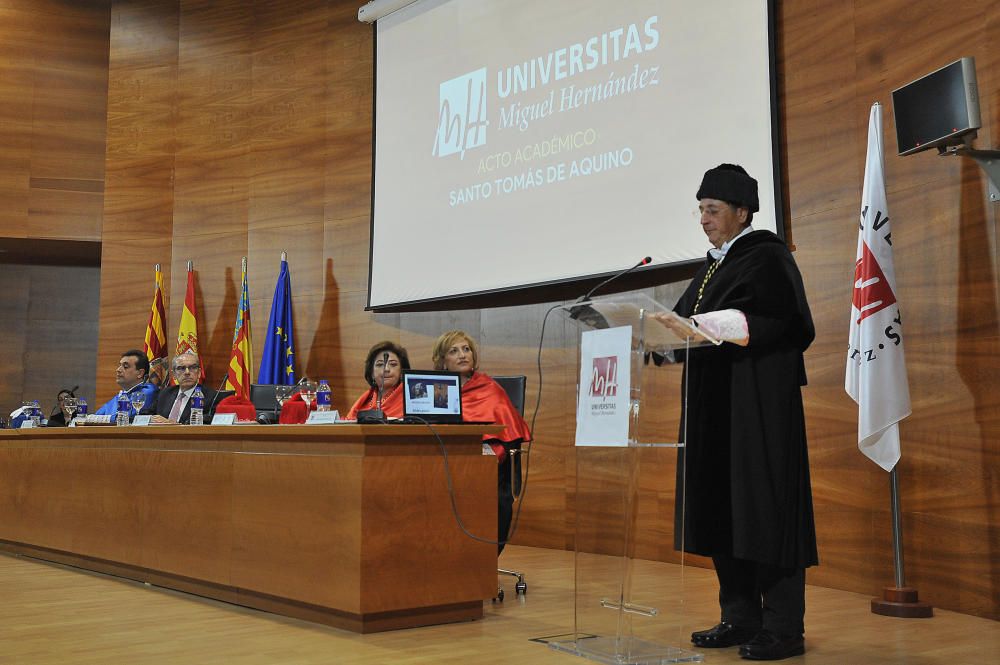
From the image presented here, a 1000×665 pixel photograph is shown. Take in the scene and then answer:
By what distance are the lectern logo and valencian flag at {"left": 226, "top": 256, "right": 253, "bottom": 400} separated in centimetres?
554

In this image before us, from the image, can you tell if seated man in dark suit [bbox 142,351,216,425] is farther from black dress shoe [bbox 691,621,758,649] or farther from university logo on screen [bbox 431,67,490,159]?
black dress shoe [bbox 691,621,758,649]

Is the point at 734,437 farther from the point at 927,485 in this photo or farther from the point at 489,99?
the point at 489,99

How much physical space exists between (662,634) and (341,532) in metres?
1.17

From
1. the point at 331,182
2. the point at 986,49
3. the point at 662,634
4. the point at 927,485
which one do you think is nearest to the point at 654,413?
the point at 662,634

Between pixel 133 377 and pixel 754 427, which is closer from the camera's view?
pixel 754 427

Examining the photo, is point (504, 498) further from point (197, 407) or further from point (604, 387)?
point (197, 407)

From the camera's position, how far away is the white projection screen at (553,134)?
5254 mm

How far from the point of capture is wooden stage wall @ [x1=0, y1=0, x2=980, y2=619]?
420cm

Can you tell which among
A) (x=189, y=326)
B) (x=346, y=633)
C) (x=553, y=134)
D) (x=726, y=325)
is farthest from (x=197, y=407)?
(x=189, y=326)

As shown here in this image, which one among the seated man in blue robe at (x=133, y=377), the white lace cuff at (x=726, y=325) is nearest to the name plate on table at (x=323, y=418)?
the white lace cuff at (x=726, y=325)

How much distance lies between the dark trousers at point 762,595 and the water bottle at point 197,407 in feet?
8.16

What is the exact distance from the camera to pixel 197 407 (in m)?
5.09

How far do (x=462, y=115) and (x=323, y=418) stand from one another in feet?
12.3

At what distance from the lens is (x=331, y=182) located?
27.0 feet
